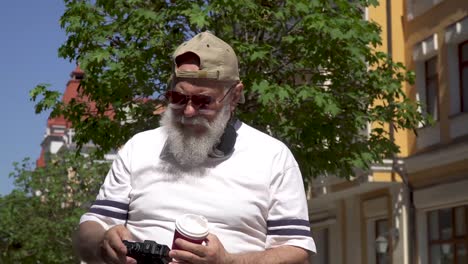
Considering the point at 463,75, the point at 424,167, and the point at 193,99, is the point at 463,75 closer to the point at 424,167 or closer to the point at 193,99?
the point at 424,167

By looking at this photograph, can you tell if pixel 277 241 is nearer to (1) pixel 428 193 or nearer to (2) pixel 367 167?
(2) pixel 367 167

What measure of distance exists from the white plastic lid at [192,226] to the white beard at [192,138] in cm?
33

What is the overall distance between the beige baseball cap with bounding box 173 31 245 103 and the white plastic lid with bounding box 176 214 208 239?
53cm

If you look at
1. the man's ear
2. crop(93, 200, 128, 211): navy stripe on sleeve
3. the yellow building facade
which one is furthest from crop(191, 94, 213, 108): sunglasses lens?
the yellow building facade

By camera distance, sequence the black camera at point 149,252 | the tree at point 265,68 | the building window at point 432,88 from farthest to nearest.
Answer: the building window at point 432,88 → the tree at point 265,68 → the black camera at point 149,252

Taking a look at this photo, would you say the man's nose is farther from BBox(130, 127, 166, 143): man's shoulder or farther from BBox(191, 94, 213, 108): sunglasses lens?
BBox(130, 127, 166, 143): man's shoulder

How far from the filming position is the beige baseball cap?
12.7 ft

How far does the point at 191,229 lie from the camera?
139 inches

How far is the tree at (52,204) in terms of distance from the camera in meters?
A: 41.0

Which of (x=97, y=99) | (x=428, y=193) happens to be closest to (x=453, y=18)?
(x=428, y=193)

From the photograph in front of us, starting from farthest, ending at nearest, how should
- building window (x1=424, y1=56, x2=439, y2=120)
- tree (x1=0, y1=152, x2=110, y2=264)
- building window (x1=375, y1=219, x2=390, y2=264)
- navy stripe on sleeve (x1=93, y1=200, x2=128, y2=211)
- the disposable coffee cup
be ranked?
tree (x1=0, y1=152, x2=110, y2=264), building window (x1=375, y1=219, x2=390, y2=264), building window (x1=424, y1=56, x2=439, y2=120), navy stripe on sleeve (x1=93, y1=200, x2=128, y2=211), the disposable coffee cup

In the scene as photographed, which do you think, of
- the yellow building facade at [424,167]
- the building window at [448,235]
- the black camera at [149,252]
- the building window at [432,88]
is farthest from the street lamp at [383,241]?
the black camera at [149,252]

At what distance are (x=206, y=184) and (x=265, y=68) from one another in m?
13.2

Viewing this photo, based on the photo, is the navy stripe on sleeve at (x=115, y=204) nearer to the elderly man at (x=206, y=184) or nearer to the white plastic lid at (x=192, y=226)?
the elderly man at (x=206, y=184)
